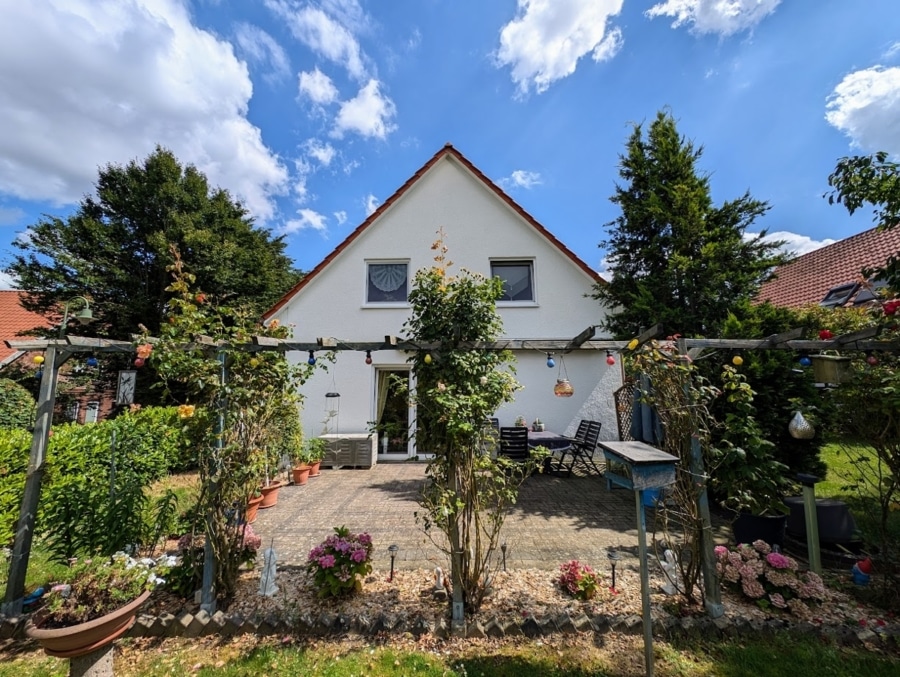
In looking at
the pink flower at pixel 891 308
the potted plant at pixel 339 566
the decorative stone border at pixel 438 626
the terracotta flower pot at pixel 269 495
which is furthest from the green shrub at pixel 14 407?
the pink flower at pixel 891 308

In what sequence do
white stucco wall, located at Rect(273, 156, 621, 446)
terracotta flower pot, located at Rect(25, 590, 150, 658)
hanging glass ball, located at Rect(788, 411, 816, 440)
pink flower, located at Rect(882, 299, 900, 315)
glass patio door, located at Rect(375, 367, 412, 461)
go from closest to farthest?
terracotta flower pot, located at Rect(25, 590, 150, 658), pink flower, located at Rect(882, 299, 900, 315), hanging glass ball, located at Rect(788, 411, 816, 440), white stucco wall, located at Rect(273, 156, 621, 446), glass patio door, located at Rect(375, 367, 412, 461)

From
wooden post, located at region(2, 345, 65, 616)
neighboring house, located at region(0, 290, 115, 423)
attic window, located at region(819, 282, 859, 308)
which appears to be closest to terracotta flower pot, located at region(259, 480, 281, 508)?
wooden post, located at region(2, 345, 65, 616)

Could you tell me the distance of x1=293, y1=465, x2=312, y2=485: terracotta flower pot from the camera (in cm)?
659

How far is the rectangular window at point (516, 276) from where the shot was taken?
8.95 meters

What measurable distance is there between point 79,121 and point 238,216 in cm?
486

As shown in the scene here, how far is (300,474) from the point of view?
6.61 meters

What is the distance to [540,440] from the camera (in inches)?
269

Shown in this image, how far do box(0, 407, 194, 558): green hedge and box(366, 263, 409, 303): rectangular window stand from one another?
5.31 metres

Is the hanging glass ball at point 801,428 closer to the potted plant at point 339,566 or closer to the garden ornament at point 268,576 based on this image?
the potted plant at point 339,566

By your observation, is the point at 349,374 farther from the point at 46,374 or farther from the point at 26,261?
the point at 26,261

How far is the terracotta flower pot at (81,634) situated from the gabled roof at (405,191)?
289 inches

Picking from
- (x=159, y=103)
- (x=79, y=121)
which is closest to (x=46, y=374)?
(x=159, y=103)

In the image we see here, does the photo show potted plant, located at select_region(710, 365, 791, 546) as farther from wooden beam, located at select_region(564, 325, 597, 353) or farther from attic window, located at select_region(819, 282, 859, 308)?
attic window, located at select_region(819, 282, 859, 308)

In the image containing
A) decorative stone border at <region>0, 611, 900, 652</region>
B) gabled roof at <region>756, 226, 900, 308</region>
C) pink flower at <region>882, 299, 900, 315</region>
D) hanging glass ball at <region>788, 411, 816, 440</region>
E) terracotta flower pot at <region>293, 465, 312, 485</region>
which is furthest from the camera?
gabled roof at <region>756, 226, 900, 308</region>
